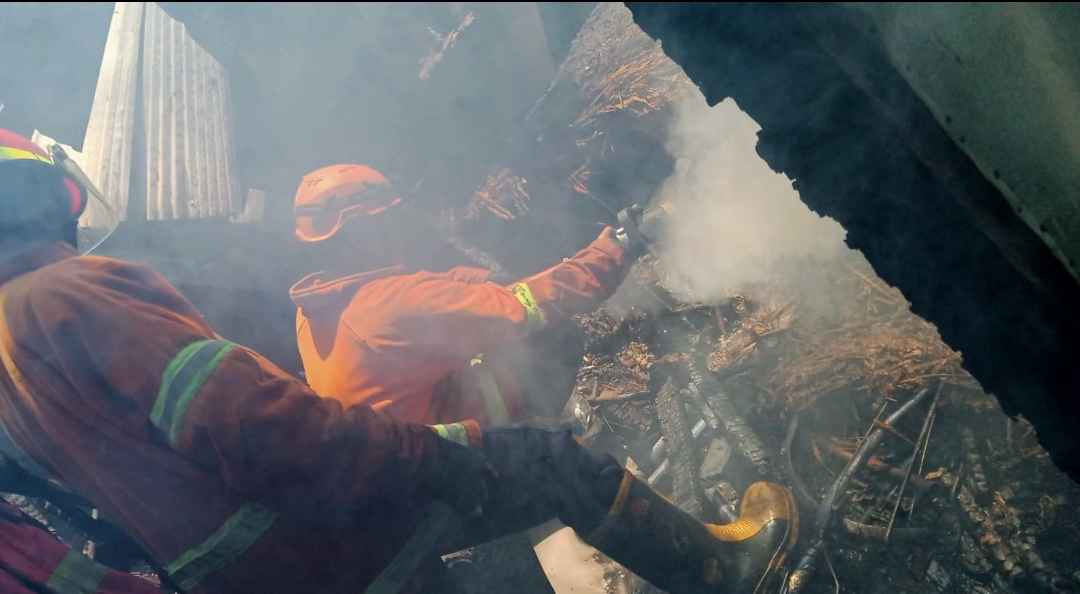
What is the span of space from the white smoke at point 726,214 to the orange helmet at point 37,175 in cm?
411

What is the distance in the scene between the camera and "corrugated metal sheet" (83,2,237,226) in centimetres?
581

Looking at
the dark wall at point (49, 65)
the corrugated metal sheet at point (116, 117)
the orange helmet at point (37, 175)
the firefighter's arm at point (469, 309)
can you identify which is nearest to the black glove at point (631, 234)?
the firefighter's arm at point (469, 309)

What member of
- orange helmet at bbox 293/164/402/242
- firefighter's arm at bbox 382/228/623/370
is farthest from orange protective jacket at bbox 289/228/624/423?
orange helmet at bbox 293/164/402/242

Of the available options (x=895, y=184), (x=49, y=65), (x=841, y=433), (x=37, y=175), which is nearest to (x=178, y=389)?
(x=37, y=175)

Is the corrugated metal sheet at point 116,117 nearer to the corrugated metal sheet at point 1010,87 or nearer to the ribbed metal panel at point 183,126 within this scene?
the ribbed metal panel at point 183,126

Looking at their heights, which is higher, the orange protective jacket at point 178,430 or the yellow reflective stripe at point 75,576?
the orange protective jacket at point 178,430

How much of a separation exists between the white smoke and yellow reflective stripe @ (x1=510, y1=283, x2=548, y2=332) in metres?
1.48

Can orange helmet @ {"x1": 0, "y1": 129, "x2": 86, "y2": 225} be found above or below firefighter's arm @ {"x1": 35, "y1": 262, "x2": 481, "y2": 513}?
above

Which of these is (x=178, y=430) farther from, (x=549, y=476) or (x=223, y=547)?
(x=549, y=476)

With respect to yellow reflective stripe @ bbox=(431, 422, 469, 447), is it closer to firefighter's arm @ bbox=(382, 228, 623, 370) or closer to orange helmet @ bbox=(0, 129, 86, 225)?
firefighter's arm @ bbox=(382, 228, 623, 370)

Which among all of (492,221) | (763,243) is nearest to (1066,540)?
(763,243)

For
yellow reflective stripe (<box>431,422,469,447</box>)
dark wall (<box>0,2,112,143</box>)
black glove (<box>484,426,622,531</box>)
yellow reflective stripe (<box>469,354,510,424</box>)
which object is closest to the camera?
yellow reflective stripe (<box>431,422,469,447</box>)

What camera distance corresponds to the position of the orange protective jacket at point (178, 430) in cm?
213

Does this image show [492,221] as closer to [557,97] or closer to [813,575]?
[557,97]
